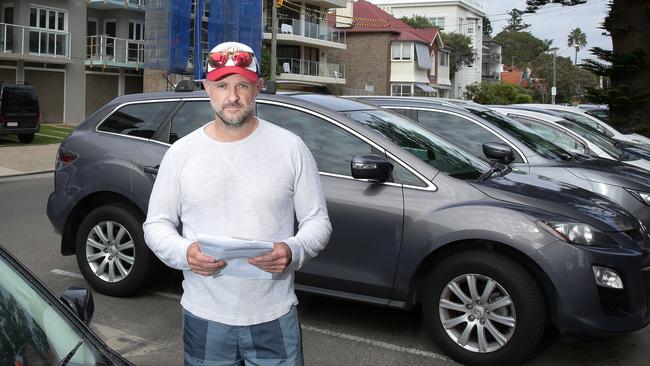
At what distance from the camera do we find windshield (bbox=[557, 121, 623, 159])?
9.75 metres

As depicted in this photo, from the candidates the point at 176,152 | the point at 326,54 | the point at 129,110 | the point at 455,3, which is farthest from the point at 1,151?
the point at 455,3

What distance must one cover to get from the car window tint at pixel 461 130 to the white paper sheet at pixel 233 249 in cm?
553

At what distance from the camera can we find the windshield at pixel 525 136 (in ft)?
25.9

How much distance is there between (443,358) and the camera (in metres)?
4.64

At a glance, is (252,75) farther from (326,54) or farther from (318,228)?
(326,54)

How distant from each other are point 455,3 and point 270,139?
80175 mm

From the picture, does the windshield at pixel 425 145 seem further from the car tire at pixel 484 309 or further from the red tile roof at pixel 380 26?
the red tile roof at pixel 380 26

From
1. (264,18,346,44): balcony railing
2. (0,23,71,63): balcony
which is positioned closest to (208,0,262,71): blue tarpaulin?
(0,23,71,63): balcony

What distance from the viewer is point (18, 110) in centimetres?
2100

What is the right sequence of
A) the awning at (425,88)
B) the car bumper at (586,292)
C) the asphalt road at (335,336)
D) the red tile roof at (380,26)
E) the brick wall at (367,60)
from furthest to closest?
the awning at (425,88) < the brick wall at (367,60) < the red tile roof at (380,26) < the asphalt road at (335,336) < the car bumper at (586,292)

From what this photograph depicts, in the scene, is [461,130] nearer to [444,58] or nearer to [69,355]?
[69,355]

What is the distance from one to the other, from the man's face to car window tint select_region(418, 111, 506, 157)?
535 centimetres

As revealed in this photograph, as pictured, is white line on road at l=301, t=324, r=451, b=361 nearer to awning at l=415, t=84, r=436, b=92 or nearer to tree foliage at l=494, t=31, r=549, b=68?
awning at l=415, t=84, r=436, b=92

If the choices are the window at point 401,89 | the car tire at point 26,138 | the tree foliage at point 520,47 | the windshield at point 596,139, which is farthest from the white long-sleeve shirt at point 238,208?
the tree foliage at point 520,47
